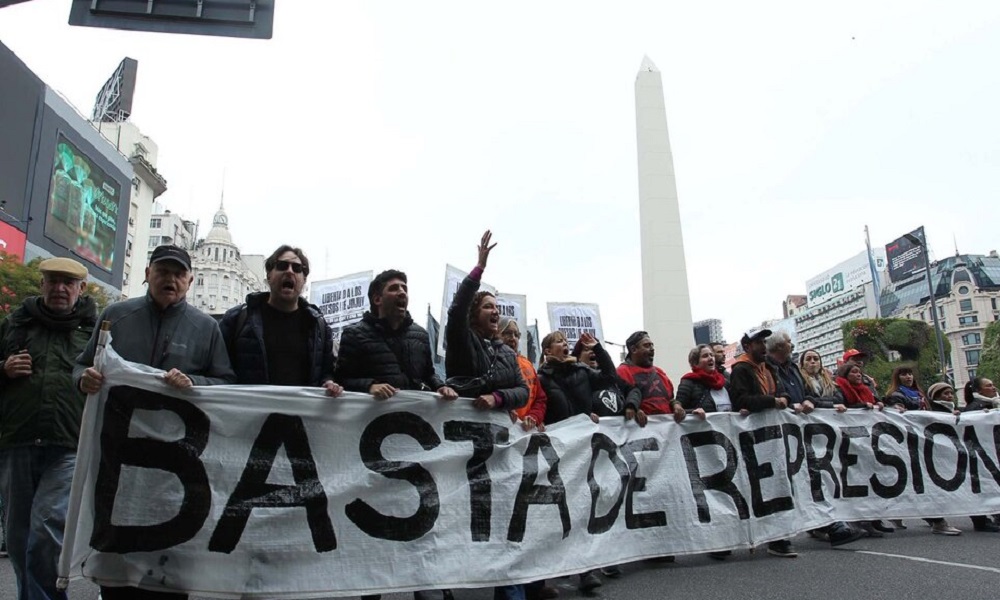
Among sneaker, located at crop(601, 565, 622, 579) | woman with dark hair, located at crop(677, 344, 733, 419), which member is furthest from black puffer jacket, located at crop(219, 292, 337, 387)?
woman with dark hair, located at crop(677, 344, 733, 419)

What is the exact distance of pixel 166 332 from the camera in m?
3.18

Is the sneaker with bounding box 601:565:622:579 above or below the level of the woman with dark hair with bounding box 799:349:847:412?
below

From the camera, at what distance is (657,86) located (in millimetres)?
22953

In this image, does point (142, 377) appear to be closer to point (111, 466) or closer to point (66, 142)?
point (111, 466)

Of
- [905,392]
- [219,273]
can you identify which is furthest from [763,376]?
[219,273]

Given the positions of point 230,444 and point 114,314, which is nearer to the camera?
point 114,314

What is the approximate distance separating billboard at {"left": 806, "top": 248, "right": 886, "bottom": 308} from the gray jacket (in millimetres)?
124031

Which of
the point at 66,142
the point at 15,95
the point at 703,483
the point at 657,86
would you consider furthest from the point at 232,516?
the point at 66,142

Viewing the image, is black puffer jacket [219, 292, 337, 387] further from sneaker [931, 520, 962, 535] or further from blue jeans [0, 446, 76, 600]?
sneaker [931, 520, 962, 535]

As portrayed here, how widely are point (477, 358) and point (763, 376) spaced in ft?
8.69

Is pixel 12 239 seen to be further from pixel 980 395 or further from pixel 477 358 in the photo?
pixel 980 395

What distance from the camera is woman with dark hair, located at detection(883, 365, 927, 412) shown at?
7.03 m

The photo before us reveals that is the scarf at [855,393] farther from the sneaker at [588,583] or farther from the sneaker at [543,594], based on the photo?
the sneaker at [543,594]

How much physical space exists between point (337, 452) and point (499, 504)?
91cm
